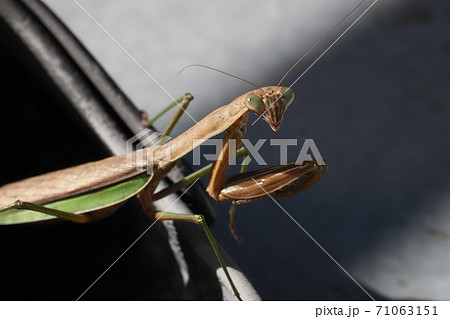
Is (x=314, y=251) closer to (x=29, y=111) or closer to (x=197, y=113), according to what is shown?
(x=197, y=113)

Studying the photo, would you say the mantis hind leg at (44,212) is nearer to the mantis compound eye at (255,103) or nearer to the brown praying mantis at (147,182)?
the brown praying mantis at (147,182)

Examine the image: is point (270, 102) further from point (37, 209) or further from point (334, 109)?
point (37, 209)

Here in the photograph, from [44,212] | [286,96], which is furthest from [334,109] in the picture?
[44,212]

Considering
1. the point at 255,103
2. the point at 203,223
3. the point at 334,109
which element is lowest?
the point at 203,223

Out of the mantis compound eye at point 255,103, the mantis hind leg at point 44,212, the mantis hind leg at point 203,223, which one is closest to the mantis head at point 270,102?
the mantis compound eye at point 255,103

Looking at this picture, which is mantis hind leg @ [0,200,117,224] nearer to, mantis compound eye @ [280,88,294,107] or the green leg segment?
the green leg segment

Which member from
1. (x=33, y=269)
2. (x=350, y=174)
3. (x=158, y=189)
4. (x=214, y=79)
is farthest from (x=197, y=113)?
(x=33, y=269)

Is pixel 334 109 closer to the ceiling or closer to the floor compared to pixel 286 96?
closer to the ceiling
